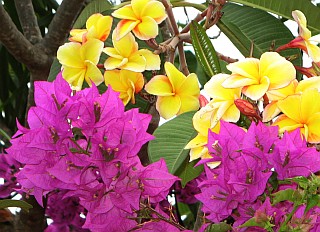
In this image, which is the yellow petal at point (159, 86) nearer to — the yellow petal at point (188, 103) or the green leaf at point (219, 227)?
the yellow petal at point (188, 103)

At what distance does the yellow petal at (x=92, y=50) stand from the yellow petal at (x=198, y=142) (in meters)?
0.15

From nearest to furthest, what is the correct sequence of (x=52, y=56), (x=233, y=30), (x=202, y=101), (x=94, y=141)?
(x=94, y=141), (x=202, y=101), (x=233, y=30), (x=52, y=56)

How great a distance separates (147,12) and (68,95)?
185 mm

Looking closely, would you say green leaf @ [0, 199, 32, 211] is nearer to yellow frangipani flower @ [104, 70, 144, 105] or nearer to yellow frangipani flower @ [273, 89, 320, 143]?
yellow frangipani flower @ [104, 70, 144, 105]

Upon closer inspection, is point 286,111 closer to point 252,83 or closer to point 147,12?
point 252,83

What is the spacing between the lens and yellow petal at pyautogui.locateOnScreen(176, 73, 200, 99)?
0.79 meters

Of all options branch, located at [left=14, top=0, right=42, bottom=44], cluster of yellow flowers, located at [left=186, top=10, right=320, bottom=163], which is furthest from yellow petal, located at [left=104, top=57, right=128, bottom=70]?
branch, located at [left=14, top=0, right=42, bottom=44]

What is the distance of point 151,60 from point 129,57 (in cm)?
2

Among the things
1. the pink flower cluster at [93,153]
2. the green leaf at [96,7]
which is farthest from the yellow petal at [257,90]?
the green leaf at [96,7]

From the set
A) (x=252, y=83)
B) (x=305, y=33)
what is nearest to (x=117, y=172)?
(x=252, y=83)

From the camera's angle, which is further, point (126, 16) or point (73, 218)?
point (73, 218)

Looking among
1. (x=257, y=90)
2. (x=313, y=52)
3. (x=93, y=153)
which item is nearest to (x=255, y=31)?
(x=313, y=52)

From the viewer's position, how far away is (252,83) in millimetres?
686

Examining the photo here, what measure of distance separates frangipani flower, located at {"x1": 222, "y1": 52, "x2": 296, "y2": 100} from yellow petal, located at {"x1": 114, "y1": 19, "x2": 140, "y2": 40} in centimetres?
15
